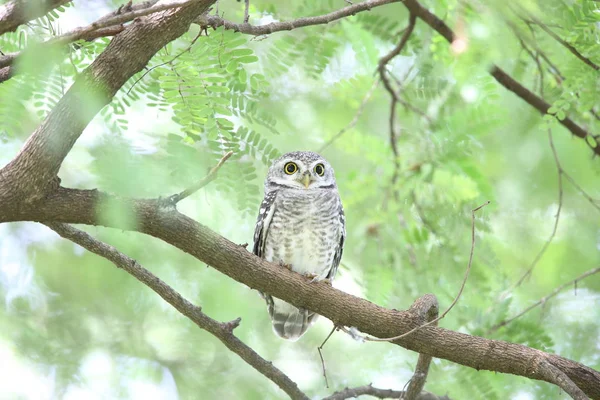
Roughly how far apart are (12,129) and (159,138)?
0.59 m

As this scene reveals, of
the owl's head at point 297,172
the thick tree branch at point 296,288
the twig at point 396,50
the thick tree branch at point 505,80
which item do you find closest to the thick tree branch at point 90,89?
the thick tree branch at point 296,288

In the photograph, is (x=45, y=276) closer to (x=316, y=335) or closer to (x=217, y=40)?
(x=316, y=335)

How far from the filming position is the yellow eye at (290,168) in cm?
447

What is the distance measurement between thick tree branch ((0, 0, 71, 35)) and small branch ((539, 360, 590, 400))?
7.04 feet

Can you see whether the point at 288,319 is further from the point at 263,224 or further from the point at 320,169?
the point at 320,169

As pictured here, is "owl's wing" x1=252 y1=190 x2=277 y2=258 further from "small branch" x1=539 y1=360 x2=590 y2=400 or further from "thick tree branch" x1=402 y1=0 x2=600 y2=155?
"small branch" x1=539 y1=360 x2=590 y2=400

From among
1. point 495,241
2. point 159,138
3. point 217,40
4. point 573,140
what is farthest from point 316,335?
point 217,40

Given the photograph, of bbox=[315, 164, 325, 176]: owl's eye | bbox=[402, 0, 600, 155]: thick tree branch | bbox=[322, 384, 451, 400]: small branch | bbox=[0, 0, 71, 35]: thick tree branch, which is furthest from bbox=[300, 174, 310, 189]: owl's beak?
bbox=[0, 0, 71, 35]: thick tree branch

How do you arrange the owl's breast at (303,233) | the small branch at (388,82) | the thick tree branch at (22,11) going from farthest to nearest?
1. the small branch at (388,82)
2. the owl's breast at (303,233)
3. the thick tree branch at (22,11)

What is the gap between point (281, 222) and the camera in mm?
4305

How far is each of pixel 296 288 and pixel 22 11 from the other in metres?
1.54

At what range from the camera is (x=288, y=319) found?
4340 mm

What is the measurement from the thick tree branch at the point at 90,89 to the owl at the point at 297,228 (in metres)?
1.71

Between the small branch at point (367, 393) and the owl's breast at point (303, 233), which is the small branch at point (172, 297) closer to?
the small branch at point (367, 393)
